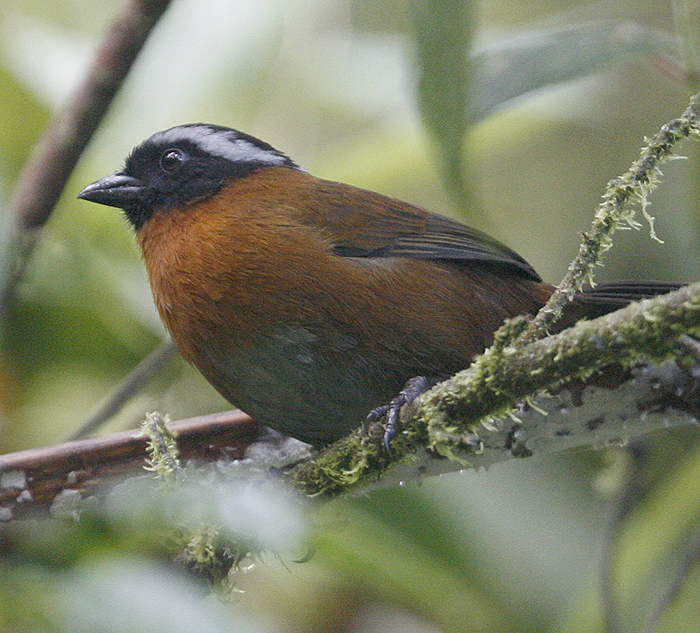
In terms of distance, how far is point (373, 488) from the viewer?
108 inches

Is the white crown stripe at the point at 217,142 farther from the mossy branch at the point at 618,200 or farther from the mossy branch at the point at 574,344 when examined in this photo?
the mossy branch at the point at 618,200

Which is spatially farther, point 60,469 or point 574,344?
point 60,469

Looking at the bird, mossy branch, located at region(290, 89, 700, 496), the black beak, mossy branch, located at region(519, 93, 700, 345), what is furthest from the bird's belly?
mossy branch, located at region(519, 93, 700, 345)

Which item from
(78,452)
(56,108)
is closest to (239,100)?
(56,108)

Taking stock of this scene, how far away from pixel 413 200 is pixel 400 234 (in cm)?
202

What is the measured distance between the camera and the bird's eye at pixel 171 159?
331 centimetres

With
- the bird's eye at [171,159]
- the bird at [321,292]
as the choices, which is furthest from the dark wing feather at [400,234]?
the bird's eye at [171,159]

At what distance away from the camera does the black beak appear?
3283 mm

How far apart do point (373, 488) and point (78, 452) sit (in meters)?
0.85

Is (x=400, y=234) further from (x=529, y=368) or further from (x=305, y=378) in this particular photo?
(x=529, y=368)

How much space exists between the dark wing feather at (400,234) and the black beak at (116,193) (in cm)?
67

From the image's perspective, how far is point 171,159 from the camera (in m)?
3.32

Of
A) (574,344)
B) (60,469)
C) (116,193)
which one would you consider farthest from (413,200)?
(574,344)

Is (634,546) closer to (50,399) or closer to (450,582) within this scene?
(450,582)
